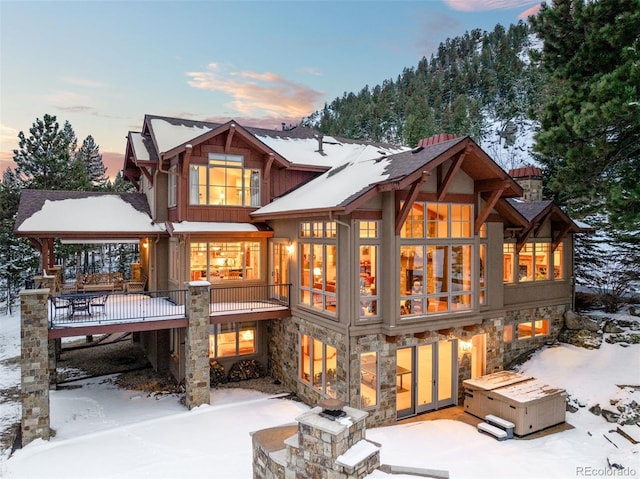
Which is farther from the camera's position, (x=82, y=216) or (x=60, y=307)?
(x=82, y=216)

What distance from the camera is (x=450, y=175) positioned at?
10516 mm

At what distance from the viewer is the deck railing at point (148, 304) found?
11414 mm

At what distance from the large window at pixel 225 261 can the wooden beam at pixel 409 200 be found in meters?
6.33

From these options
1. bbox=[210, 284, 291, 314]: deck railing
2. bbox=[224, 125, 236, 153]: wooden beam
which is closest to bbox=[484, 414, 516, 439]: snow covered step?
bbox=[210, 284, 291, 314]: deck railing

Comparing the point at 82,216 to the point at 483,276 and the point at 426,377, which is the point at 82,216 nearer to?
the point at 426,377

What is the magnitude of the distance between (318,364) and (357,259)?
3.61 meters

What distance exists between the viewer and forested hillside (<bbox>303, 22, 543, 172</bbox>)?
4509 cm

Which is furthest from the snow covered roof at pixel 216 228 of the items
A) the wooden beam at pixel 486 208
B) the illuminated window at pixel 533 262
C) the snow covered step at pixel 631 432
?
the snow covered step at pixel 631 432

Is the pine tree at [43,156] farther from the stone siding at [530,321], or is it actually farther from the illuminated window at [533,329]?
the illuminated window at [533,329]

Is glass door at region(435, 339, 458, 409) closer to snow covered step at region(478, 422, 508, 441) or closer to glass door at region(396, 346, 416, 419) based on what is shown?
glass door at region(396, 346, 416, 419)

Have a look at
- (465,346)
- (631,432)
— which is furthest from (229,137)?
(631,432)

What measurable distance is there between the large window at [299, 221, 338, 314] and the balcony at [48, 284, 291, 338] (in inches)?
47.8

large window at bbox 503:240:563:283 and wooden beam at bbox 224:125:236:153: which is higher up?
wooden beam at bbox 224:125:236:153

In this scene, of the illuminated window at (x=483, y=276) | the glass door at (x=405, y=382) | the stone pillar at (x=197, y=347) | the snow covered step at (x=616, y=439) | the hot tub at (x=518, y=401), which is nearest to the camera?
the snow covered step at (x=616, y=439)
